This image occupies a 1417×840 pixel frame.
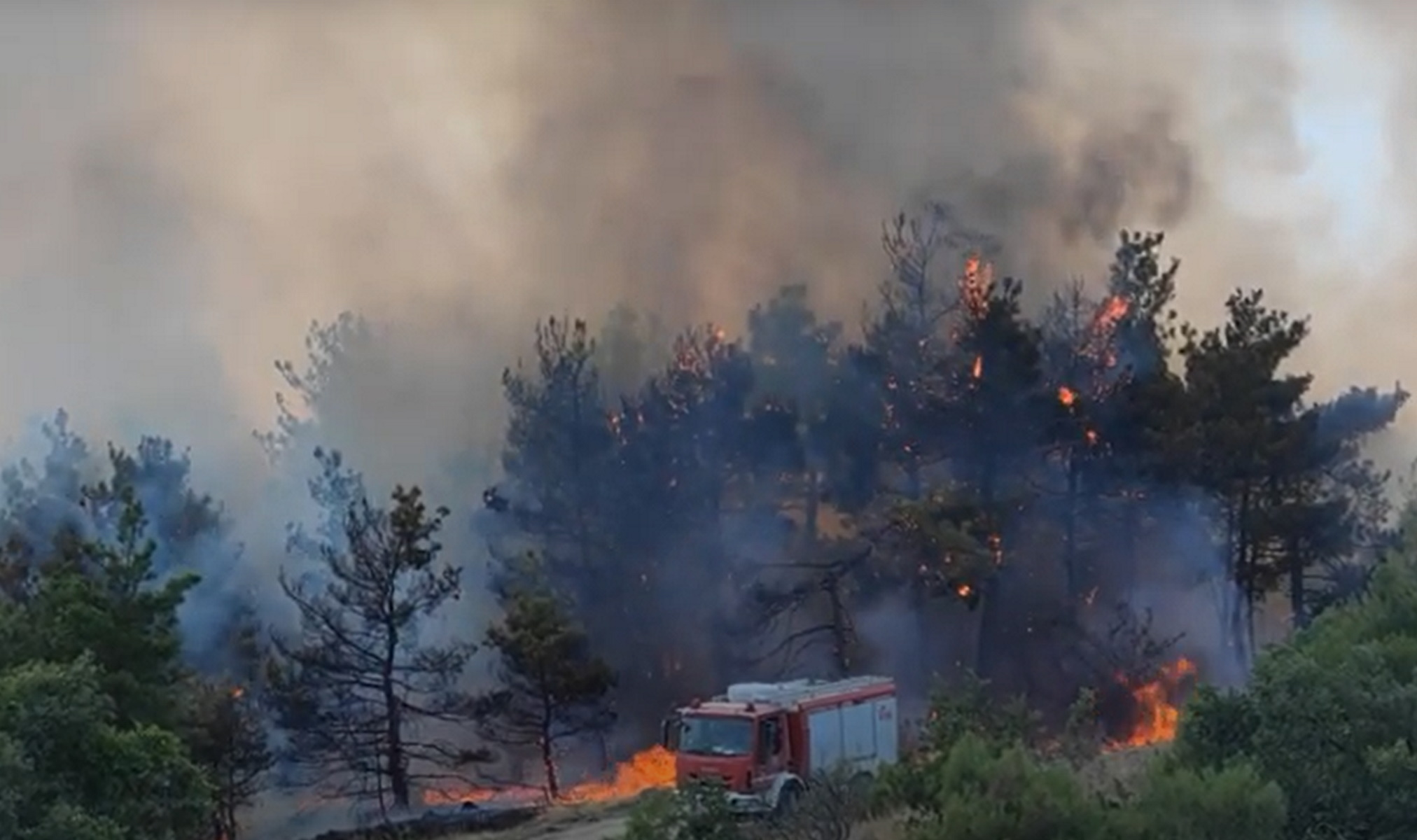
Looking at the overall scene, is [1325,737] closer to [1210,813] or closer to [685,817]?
[1210,813]

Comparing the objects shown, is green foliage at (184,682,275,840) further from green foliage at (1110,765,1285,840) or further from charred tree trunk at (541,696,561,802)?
green foliage at (1110,765,1285,840)

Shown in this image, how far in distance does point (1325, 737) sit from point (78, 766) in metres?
11.1

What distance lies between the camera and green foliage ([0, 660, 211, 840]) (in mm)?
13516

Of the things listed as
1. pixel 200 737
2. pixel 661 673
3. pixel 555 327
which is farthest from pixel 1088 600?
pixel 200 737

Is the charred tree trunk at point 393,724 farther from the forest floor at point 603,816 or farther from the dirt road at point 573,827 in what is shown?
the dirt road at point 573,827

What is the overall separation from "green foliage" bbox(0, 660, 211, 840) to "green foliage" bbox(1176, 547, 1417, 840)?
9566mm

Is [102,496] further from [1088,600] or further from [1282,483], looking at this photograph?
[1282,483]

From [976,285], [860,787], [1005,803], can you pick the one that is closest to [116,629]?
[860,787]

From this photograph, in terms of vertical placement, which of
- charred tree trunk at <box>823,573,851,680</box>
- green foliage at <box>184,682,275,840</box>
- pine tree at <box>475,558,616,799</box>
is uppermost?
charred tree trunk at <box>823,573,851,680</box>

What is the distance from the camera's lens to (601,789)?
32156mm

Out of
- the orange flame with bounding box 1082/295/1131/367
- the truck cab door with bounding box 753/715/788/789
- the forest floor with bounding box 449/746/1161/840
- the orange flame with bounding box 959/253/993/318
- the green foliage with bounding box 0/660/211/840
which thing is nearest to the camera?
the green foliage with bounding box 0/660/211/840

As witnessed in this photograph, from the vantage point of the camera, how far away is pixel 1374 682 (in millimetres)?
13328

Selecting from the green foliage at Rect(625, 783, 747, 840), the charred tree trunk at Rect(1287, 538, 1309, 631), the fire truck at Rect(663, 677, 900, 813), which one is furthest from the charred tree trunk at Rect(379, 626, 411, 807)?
the charred tree trunk at Rect(1287, 538, 1309, 631)

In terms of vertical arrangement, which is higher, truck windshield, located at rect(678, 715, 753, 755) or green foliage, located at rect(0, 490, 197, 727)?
green foliage, located at rect(0, 490, 197, 727)
